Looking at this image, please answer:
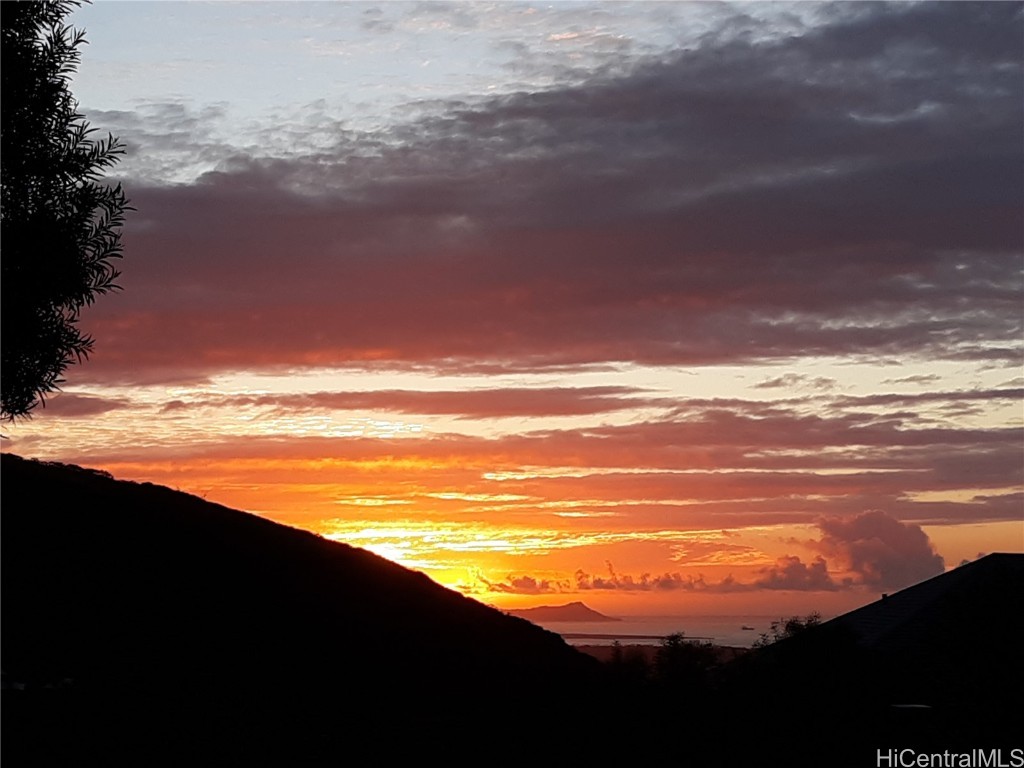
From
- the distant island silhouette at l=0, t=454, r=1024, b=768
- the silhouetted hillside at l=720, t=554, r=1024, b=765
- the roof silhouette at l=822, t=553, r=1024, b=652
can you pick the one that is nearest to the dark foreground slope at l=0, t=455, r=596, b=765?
the distant island silhouette at l=0, t=454, r=1024, b=768

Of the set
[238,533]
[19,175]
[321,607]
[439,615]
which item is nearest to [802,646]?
[439,615]

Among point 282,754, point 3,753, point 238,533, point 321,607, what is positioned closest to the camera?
point 3,753

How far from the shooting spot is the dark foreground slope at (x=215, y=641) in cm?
2517

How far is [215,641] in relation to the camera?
2995cm

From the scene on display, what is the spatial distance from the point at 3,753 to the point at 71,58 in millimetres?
17661

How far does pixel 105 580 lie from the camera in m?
30.8

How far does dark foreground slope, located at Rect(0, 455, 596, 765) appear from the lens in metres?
25.2

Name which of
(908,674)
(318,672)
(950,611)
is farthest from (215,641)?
(950,611)

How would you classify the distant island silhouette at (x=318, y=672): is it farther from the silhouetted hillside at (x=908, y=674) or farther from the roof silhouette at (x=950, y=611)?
the roof silhouette at (x=950, y=611)

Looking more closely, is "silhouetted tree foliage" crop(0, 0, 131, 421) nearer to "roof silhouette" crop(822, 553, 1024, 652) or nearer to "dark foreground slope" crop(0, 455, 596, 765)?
"dark foreground slope" crop(0, 455, 596, 765)

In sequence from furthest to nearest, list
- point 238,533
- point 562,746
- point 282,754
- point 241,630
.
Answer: point 238,533 → point 241,630 → point 562,746 → point 282,754

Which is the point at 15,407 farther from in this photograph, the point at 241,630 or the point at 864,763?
the point at 864,763

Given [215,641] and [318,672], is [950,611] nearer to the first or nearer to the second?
[318,672]

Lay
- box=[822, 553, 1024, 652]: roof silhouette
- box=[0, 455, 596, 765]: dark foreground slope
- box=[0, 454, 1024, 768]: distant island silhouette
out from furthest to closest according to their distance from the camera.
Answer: box=[822, 553, 1024, 652]: roof silhouette, box=[0, 454, 1024, 768]: distant island silhouette, box=[0, 455, 596, 765]: dark foreground slope
